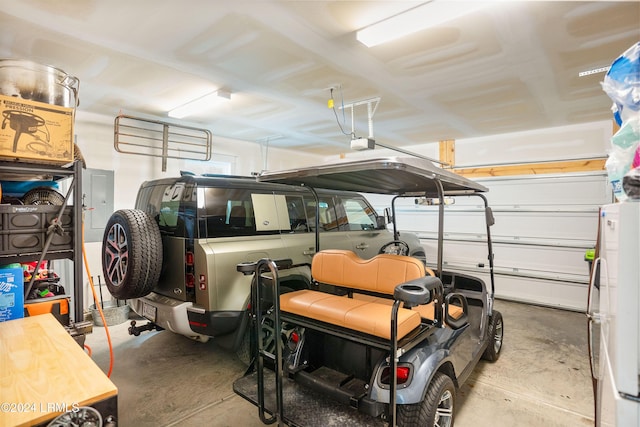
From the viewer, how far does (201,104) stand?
14.8 ft

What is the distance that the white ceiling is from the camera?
2.42 metres

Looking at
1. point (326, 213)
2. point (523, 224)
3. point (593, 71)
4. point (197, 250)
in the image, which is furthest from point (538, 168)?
point (197, 250)

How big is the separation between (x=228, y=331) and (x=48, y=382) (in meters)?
1.92

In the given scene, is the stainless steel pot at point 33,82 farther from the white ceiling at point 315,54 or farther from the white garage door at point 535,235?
the white garage door at point 535,235

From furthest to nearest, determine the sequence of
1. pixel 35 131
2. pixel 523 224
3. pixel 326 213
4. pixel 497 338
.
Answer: pixel 523 224
pixel 326 213
pixel 497 338
pixel 35 131

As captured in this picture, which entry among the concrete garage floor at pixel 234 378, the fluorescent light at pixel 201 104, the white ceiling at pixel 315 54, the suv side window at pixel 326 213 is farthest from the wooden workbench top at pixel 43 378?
the fluorescent light at pixel 201 104

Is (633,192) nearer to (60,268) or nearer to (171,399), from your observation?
(171,399)

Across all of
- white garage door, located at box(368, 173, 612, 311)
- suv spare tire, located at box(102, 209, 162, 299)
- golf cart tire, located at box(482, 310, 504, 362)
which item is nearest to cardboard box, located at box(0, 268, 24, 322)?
suv spare tire, located at box(102, 209, 162, 299)

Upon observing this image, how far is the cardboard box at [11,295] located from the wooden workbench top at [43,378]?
0.44 metres

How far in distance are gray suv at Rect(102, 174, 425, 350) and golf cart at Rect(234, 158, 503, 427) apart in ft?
1.58

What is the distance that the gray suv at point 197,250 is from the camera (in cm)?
276

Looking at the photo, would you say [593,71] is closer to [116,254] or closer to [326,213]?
[326,213]

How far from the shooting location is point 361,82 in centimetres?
379

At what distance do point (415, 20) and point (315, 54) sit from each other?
1.03 meters
